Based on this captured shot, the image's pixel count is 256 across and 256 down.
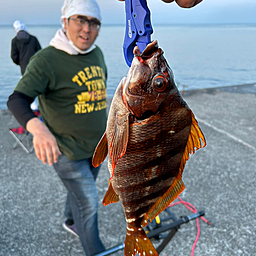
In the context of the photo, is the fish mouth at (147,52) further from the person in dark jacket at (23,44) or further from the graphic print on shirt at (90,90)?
the person in dark jacket at (23,44)

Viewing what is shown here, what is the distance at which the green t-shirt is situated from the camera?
9.05ft

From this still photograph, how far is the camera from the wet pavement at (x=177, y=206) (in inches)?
137

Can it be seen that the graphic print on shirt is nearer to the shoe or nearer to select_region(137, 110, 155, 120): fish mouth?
select_region(137, 110, 155, 120): fish mouth

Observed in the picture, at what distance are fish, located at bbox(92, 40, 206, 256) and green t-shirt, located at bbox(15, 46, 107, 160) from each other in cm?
145

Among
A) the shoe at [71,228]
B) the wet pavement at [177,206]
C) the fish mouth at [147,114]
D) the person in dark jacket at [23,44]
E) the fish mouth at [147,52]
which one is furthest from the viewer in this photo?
the person in dark jacket at [23,44]

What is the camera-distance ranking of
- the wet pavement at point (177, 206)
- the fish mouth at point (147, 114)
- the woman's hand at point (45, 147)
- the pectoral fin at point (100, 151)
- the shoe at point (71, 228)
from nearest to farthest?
the fish mouth at point (147, 114), the pectoral fin at point (100, 151), the woman's hand at point (45, 147), the wet pavement at point (177, 206), the shoe at point (71, 228)

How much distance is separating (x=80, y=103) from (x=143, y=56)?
1.74m

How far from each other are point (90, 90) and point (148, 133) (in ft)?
5.87

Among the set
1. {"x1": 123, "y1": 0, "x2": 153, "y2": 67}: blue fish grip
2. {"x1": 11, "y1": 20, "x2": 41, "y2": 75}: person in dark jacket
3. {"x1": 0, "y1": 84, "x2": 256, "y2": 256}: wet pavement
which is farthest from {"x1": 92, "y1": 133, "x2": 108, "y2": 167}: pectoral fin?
{"x1": 11, "y1": 20, "x2": 41, "y2": 75}: person in dark jacket

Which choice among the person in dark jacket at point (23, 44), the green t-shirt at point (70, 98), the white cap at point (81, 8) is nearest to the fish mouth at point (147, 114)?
Result: the green t-shirt at point (70, 98)

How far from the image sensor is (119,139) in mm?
1348

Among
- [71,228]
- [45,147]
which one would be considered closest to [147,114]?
[45,147]

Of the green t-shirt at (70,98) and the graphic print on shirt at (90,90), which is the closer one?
the green t-shirt at (70,98)

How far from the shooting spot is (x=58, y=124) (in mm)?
2920
